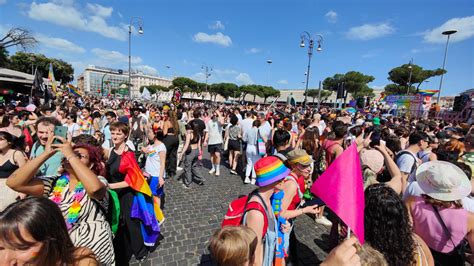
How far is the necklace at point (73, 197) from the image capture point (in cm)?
189

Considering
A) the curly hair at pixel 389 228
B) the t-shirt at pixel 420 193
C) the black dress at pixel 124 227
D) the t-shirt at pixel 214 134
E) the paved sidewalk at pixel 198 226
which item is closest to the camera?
the curly hair at pixel 389 228

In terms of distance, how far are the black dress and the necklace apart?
33.8 inches

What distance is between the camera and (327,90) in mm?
74312

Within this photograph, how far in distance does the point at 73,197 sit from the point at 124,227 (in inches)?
50.9

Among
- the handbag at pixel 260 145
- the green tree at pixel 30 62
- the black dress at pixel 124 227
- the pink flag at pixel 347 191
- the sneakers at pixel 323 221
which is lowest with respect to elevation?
the sneakers at pixel 323 221

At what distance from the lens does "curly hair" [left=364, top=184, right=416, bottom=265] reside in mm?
1495

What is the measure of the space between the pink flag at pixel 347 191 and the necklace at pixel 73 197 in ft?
7.01

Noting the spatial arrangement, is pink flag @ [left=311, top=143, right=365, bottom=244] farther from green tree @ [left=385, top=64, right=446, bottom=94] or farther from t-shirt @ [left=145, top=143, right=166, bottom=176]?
green tree @ [left=385, top=64, right=446, bottom=94]

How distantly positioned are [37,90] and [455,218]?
50.9 feet

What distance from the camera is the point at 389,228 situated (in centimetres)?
155

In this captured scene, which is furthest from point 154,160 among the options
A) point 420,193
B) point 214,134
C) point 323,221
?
point 420,193

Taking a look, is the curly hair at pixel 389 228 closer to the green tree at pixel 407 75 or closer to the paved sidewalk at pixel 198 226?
Answer: the paved sidewalk at pixel 198 226

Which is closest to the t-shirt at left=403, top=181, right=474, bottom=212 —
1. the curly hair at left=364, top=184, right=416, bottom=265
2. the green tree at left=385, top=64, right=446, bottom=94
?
the curly hair at left=364, top=184, right=416, bottom=265

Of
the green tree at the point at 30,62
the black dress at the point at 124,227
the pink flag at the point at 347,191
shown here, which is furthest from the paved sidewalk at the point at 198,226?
the green tree at the point at 30,62
